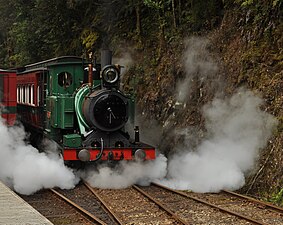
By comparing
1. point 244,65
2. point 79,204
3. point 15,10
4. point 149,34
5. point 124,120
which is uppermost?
point 15,10

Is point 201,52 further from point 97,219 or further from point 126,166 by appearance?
point 97,219

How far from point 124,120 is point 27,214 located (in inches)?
201

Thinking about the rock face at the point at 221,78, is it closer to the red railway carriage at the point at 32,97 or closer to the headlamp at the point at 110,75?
the headlamp at the point at 110,75

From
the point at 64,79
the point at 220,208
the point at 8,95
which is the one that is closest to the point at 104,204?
the point at 220,208

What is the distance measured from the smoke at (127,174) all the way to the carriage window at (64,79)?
7.51 ft

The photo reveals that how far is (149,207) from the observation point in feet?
31.4

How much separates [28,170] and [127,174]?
7.04ft

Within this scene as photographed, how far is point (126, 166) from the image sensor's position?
11953 mm

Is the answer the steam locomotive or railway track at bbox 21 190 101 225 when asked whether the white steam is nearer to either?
the steam locomotive

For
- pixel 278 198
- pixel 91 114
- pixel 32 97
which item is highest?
pixel 32 97

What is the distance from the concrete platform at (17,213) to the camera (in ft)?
21.6

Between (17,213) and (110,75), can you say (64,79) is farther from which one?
(17,213)

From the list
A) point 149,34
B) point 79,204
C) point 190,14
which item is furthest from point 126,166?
point 149,34

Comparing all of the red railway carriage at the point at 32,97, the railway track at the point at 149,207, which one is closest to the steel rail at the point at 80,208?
the railway track at the point at 149,207
